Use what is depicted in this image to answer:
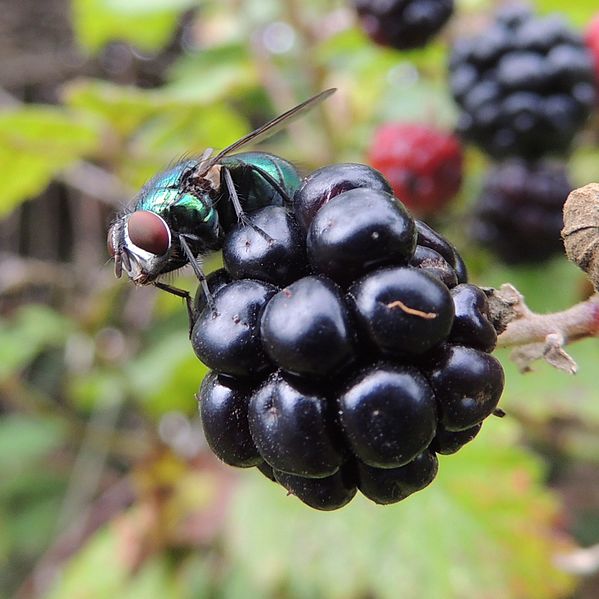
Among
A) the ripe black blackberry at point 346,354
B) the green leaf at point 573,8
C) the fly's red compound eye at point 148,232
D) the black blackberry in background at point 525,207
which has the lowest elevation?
the black blackberry in background at point 525,207

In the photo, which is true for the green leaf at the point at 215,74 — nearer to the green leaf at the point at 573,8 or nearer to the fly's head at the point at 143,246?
the green leaf at the point at 573,8

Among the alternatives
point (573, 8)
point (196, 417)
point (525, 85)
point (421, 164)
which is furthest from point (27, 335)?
point (573, 8)

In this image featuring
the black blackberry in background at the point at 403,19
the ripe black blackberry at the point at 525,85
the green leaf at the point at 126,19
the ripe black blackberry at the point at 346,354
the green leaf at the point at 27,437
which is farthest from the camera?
the green leaf at the point at 27,437

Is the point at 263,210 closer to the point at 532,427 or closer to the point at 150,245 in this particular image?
the point at 150,245

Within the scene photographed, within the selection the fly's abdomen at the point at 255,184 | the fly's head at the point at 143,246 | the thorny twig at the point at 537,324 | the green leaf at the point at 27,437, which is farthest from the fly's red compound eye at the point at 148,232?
the green leaf at the point at 27,437

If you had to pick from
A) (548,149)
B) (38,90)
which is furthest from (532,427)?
(38,90)

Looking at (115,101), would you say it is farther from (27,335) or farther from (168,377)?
(27,335)
